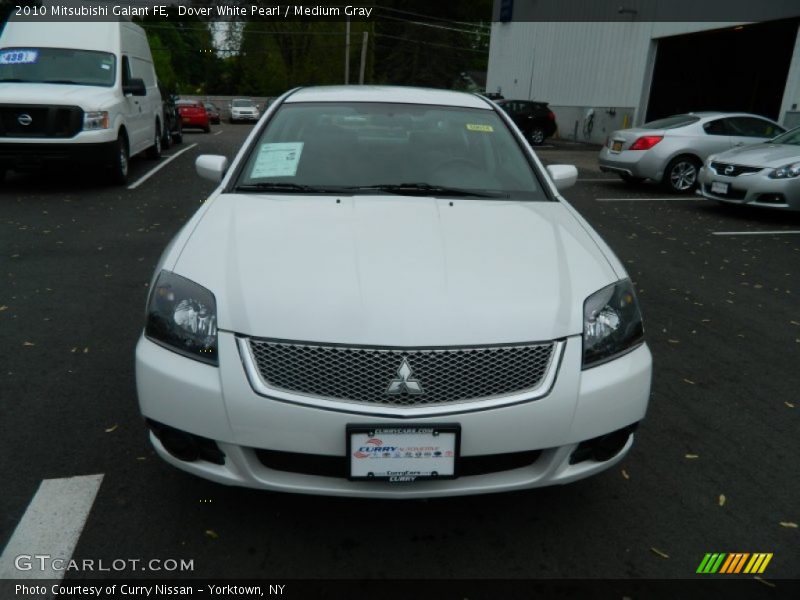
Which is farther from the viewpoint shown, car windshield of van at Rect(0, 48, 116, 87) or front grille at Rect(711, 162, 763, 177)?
car windshield of van at Rect(0, 48, 116, 87)

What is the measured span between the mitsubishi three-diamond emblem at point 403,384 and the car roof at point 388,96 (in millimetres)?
2183

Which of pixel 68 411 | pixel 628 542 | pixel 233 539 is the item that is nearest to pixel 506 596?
pixel 628 542

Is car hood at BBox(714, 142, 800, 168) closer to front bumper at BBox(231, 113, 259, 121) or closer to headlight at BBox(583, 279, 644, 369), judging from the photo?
headlight at BBox(583, 279, 644, 369)

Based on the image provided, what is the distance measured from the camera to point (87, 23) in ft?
33.4

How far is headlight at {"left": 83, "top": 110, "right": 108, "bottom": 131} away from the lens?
8.79 metres

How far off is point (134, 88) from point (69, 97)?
4.26ft

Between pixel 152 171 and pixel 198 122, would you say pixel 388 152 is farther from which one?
pixel 198 122

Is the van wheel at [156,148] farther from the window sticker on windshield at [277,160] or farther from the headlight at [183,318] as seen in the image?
the headlight at [183,318]

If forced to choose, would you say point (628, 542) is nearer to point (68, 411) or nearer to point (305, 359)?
point (305, 359)

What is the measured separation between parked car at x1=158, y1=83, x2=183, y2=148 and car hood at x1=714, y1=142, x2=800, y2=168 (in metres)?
10.8

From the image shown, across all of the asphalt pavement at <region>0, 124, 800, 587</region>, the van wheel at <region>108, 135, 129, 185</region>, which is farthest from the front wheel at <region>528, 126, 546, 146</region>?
A: the asphalt pavement at <region>0, 124, 800, 587</region>

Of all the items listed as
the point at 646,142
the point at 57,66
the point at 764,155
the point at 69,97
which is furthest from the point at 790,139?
the point at 57,66

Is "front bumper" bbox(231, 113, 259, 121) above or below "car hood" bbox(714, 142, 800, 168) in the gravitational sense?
below

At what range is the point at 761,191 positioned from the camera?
8477 millimetres
